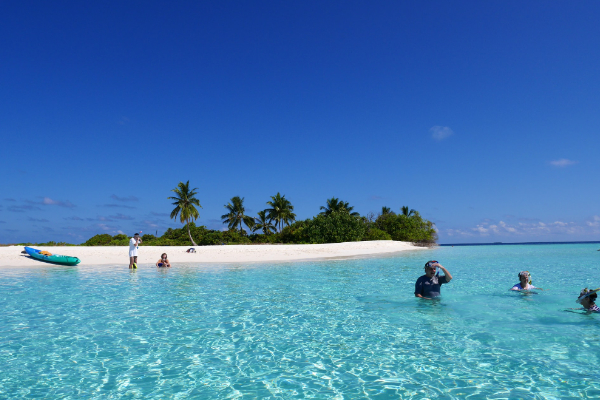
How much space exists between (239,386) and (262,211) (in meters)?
73.8

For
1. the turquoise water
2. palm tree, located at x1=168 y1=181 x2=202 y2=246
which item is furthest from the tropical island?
the turquoise water

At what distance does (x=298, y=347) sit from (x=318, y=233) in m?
56.7

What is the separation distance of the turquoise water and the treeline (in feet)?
166

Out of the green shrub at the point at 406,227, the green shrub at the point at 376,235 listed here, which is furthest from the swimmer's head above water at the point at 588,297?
the green shrub at the point at 406,227

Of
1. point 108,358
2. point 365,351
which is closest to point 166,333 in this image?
point 108,358

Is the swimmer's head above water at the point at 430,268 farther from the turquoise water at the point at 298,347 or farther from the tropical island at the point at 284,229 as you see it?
the tropical island at the point at 284,229

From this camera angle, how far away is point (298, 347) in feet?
24.8

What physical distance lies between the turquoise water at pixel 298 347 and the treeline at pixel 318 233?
5062 centimetres

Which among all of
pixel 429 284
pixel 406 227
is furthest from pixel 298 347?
pixel 406 227

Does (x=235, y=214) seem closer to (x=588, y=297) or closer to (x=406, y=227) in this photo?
(x=406, y=227)

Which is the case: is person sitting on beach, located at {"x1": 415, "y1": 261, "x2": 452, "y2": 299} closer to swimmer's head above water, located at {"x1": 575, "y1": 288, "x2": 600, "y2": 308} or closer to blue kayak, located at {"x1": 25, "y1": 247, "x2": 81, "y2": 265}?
swimmer's head above water, located at {"x1": 575, "y1": 288, "x2": 600, "y2": 308}

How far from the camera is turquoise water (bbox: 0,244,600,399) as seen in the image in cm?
555

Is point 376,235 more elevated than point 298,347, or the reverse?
point 376,235

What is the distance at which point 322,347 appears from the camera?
7516mm
